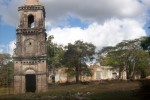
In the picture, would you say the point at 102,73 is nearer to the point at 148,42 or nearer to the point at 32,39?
the point at 32,39

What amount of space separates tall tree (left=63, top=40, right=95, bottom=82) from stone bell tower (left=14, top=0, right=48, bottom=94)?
64.1ft

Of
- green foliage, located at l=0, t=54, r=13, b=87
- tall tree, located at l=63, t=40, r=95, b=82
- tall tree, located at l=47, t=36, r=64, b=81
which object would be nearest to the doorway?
tall tree, located at l=47, t=36, r=64, b=81

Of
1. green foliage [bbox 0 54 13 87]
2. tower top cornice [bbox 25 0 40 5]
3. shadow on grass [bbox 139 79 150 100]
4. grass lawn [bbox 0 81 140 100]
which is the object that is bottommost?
grass lawn [bbox 0 81 140 100]

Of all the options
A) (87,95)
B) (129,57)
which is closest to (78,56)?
(129,57)

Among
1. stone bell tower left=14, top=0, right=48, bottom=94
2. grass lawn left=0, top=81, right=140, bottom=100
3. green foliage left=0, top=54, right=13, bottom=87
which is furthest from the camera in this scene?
green foliage left=0, top=54, right=13, bottom=87

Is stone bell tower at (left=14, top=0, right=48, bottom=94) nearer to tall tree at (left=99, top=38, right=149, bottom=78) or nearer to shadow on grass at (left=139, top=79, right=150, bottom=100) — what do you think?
tall tree at (left=99, top=38, right=149, bottom=78)

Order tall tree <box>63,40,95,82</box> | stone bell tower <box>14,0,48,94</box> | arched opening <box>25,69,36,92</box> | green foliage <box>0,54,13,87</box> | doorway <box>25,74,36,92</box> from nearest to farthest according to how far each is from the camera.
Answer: stone bell tower <box>14,0,48,94</box>, arched opening <box>25,69,36,92</box>, doorway <box>25,74,36,92</box>, tall tree <box>63,40,95,82</box>, green foliage <box>0,54,13,87</box>

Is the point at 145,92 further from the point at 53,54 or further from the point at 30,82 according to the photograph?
the point at 53,54

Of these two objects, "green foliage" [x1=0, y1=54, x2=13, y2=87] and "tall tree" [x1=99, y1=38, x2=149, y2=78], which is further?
"green foliage" [x1=0, y1=54, x2=13, y2=87]

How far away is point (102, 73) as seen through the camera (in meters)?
87.9

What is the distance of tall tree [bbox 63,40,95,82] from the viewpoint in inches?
2709

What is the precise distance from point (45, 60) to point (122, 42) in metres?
24.2

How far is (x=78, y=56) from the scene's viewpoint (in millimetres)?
68812

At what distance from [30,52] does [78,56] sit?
2110cm
